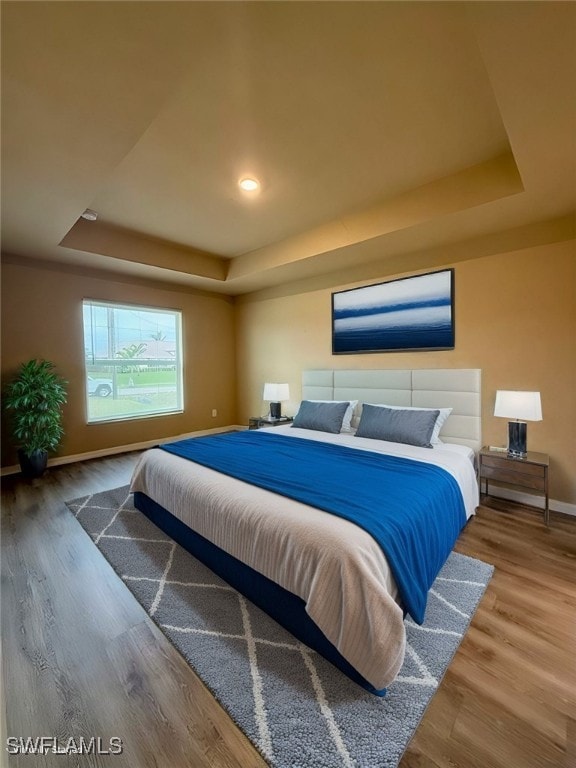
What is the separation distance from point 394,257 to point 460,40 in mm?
2331

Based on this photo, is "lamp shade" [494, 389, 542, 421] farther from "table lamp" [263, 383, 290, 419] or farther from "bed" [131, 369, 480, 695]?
"table lamp" [263, 383, 290, 419]

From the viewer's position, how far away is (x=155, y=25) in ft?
4.31

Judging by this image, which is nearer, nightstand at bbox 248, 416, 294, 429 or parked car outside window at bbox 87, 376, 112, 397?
parked car outside window at bbox 87, 376, 112, 397

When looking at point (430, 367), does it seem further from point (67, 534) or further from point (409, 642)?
point (67, 534)

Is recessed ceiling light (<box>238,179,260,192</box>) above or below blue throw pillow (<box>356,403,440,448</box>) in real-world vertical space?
above

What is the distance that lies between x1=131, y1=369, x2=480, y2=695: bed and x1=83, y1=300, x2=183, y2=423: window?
2.32 metres

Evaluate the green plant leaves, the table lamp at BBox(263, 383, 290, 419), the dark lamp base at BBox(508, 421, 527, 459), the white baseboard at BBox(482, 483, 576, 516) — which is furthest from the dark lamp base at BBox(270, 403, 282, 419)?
the dark lamp base at BBox(508, 421, 527, 459)

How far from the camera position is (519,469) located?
276 centimetres

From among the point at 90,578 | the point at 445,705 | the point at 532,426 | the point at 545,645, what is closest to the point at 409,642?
the point at 445,705

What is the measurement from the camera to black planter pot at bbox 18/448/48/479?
146 inches

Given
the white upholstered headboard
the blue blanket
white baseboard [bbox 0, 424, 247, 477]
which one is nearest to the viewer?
the blue blanket

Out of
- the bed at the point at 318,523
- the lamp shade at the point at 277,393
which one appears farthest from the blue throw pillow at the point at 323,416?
the lamp shade at the point at 277,393

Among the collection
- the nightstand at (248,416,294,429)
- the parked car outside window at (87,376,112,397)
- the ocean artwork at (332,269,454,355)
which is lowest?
the nightstand at (248,416,294,429)
